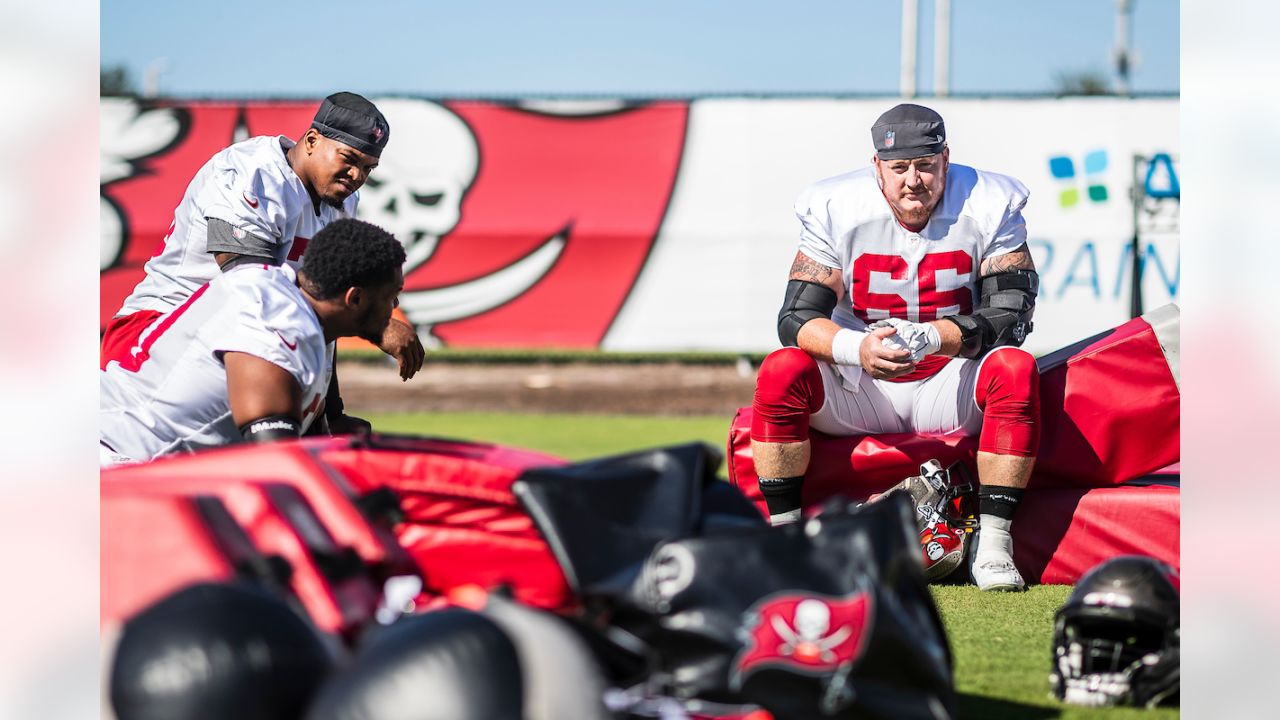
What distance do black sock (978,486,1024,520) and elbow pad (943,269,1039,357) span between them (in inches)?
20.4

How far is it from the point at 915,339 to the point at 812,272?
574 millimetres

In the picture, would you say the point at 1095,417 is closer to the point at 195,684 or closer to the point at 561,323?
the point at 195,684

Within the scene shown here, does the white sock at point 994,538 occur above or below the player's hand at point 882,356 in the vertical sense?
below

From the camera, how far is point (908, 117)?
465cm

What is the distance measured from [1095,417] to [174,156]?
40.4 ft

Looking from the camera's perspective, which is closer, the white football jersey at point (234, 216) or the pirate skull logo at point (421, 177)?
the white football jersey at point (234, 216)

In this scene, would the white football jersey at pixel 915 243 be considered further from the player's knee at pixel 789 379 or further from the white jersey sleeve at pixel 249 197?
the white jersey sleeve at pixel 249 197

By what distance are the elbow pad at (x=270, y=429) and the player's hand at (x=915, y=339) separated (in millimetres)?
2080

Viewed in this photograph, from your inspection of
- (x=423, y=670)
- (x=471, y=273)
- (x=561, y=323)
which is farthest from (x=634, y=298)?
(x=423, y=670)

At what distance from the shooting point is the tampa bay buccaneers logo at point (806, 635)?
2404mm

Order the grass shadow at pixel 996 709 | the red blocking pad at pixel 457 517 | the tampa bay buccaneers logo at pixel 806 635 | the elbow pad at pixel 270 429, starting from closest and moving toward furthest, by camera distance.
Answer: the tampa bay buccaneers logo at pixel 806 635, the red blocking pad at pixel 457 517, the grass shadow at pixel 996 709, the elbow pad at pixel 270 429

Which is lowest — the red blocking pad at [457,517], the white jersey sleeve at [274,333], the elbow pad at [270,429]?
the red blocking pad at [457,517]

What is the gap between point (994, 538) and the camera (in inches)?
174

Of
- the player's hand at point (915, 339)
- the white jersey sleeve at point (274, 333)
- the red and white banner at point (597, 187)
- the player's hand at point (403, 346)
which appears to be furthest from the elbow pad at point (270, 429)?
the red and white banner at point (597, 187)
